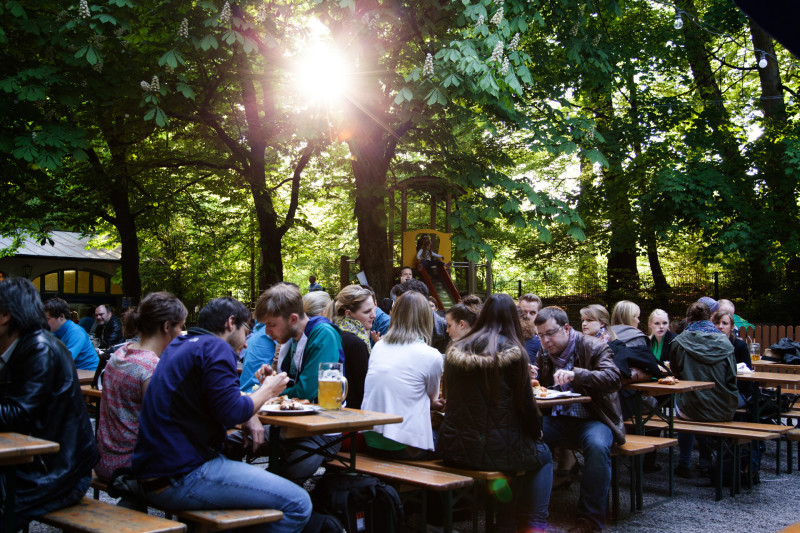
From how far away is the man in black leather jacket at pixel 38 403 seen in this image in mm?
3213

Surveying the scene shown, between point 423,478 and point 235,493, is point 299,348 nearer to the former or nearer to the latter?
point 423,478

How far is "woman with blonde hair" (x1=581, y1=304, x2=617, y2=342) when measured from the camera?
6.36 metres

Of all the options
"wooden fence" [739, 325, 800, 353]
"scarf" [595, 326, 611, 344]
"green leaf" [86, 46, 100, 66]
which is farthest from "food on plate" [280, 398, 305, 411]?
"wooden fence" [739, 325, 800, 353]

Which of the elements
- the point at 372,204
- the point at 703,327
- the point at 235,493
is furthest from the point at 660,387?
the point at 372,204

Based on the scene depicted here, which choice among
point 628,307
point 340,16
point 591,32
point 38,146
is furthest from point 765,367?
point 38,146

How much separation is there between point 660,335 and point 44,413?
20.6ft

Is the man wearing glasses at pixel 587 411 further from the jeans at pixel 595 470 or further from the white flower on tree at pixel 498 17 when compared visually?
the white flower on tree at pixel 498 17

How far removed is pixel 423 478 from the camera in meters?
4.23

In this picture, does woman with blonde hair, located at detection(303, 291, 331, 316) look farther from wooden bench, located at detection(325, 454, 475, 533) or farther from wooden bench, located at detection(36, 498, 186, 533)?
wooden bench, located at detection(36, 498, 186, 533)

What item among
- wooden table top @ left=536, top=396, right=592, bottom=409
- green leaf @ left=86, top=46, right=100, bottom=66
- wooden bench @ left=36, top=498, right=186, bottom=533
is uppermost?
green leaf @ left=86, top=46, right=100, bottom=66

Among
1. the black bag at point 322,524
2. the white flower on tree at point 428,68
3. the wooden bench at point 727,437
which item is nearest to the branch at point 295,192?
the white flower on tree at point 428,68

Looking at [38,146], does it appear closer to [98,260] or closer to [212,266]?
[212,266]

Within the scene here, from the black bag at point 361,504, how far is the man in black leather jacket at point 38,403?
1.40 meters

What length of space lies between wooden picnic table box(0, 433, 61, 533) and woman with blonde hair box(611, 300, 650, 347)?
181 inches
